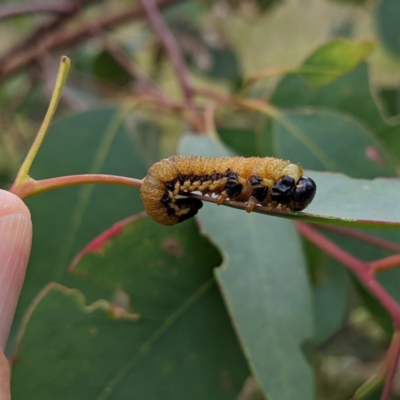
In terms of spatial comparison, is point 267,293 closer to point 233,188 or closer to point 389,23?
point 233,188

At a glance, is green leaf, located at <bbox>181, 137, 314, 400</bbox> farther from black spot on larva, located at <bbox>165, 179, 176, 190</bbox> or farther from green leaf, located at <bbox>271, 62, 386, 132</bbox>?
green leaf, located at <bbox>271, 62, 386, 132</bbox>

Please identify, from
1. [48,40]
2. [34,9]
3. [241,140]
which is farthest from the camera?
[48,40]

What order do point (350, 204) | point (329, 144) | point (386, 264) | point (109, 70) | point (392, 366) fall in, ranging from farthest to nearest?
point (109, 70) < point (329, 144) < point (386, 264) < point (392, 366) < point (350, 204)

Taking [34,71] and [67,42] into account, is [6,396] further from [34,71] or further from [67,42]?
[34,71]

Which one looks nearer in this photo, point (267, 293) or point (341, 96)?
point (267, 293)

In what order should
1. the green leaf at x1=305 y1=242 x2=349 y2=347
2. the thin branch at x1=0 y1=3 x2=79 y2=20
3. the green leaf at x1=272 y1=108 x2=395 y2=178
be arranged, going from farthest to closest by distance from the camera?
the thin branch at x1=0 y1=3 x2=79 y2=20 < the green leaf at x1=305 y1=242 x2=349 y2=347 < the green leaf at x1=272 y1=108 x2=395 y2=178

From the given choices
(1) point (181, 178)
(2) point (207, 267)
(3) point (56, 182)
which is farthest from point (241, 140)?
(3) point (56, 182)

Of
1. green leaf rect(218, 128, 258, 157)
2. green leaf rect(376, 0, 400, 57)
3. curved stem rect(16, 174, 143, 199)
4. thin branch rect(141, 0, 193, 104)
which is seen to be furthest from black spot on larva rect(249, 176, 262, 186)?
green leaf rect(376, 0, 400, 57)
